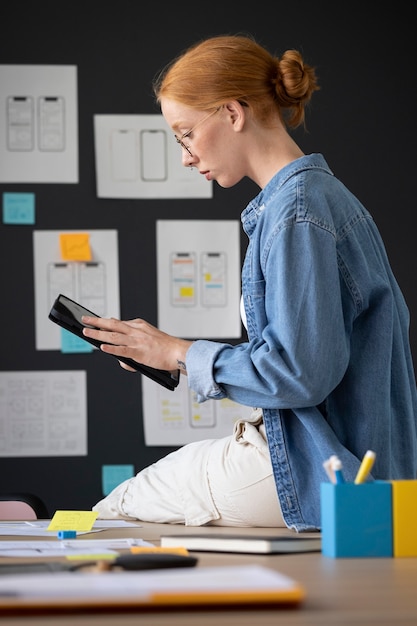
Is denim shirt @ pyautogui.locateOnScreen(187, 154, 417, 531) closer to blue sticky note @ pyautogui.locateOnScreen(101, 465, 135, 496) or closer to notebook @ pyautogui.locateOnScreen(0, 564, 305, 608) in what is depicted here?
notebook @ pyautogui.locateOnScreen(0, 564, 305, 608)

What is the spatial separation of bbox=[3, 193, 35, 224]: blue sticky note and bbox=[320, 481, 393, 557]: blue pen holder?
7.67ft

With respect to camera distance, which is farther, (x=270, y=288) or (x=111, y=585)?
(x=270, y=288)

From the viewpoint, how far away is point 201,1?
344cm

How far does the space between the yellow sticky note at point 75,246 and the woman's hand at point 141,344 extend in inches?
57.0

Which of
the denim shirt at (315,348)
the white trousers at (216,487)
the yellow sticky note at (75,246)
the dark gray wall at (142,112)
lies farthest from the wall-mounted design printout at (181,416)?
the denim shirt at (315,348)

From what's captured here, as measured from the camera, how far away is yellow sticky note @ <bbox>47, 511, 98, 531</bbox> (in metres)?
1.70

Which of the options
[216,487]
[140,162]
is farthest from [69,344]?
[216,487]

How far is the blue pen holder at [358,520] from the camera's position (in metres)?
1.15

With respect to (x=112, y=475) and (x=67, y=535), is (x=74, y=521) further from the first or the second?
(x=112, y=475)

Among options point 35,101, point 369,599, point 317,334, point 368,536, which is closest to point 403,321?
point 317,334

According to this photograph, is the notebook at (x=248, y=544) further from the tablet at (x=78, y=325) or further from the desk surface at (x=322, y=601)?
the tablet at (x=78, y=325)

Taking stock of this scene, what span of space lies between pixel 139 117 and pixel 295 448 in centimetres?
190

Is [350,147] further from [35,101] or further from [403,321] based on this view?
[403,321]

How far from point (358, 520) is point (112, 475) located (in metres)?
2.18
